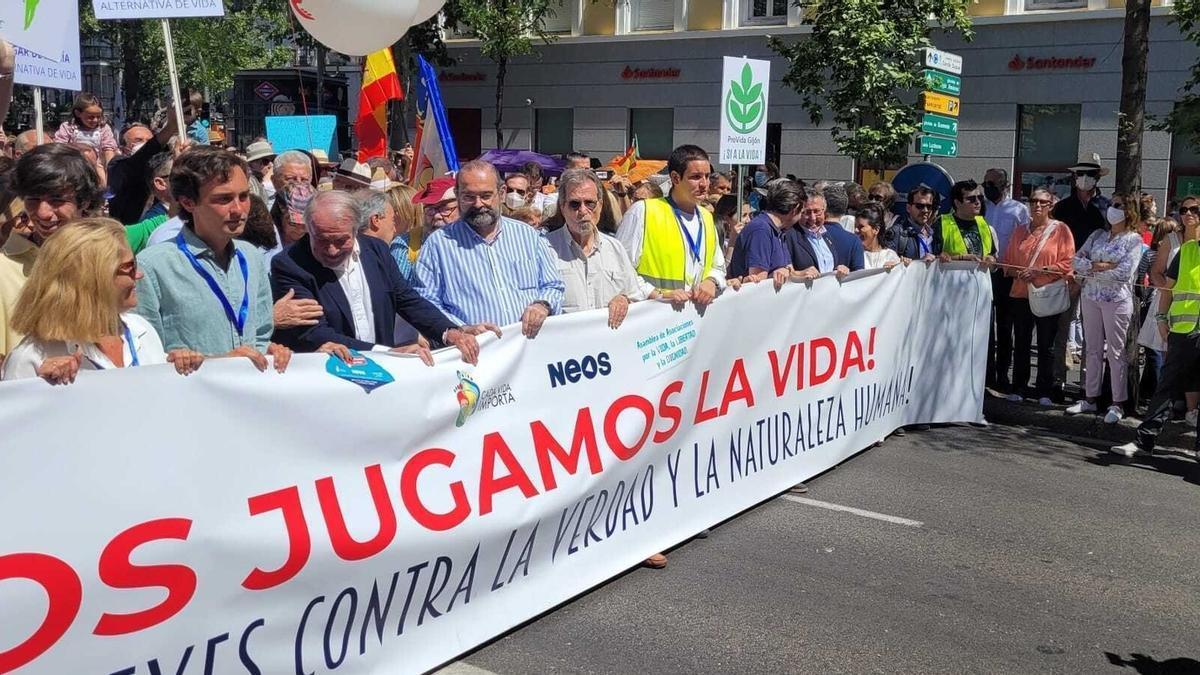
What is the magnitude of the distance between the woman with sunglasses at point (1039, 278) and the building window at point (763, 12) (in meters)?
18.7

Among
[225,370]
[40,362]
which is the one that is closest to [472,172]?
[225,370]

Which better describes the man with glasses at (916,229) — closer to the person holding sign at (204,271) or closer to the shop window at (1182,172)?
the person holding sign at (204,271)

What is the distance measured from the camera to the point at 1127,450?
8.22m

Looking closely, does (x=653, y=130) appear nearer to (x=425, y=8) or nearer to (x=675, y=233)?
(x=425, y=8)

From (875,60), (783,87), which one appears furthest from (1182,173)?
(875,60)

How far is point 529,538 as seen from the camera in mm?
4730

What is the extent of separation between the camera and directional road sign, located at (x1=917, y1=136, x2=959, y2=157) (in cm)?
1257

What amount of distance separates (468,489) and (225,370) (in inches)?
44.8

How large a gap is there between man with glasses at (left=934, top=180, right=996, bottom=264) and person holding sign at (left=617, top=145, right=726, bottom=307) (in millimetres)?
3763

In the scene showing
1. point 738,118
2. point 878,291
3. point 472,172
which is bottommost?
point 878,291

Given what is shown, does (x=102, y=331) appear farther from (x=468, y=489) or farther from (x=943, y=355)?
(x=943, y=355)

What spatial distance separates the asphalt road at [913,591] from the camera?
4.57m

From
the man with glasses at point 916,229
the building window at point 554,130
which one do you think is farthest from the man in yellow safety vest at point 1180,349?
the building window at point 554,130

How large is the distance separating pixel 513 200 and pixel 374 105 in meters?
3.36
